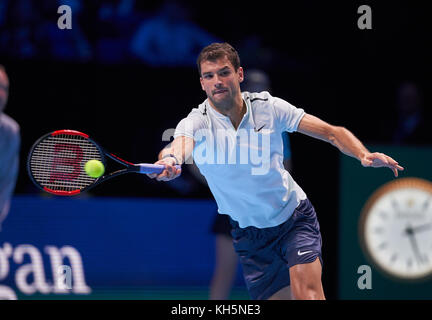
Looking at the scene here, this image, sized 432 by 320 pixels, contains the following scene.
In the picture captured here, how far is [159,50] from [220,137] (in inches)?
122

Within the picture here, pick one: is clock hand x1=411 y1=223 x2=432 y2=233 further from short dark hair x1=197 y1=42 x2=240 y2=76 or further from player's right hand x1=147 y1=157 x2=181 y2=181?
player's right hand x1=147 y1=157 x2=181 y2=181

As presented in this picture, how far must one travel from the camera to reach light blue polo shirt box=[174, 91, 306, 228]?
3.99 m

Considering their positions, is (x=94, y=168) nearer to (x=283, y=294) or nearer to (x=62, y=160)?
(x=62, y=160)

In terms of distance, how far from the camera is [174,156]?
3.77 metres

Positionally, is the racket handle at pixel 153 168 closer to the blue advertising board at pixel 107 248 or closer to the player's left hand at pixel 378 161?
the player's left hand at pixel 378 161

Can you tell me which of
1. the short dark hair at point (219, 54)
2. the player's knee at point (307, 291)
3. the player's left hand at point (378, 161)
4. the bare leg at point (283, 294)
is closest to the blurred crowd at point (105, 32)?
the short dark hair at point (219, 54)

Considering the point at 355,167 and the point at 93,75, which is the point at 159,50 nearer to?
the point at 93,75

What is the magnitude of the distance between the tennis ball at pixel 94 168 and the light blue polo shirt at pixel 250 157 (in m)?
0.49

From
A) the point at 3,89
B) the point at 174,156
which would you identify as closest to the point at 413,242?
the point at 174,156

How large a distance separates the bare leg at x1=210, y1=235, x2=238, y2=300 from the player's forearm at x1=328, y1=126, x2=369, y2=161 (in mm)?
1894

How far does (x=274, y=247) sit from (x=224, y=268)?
5.35 feet

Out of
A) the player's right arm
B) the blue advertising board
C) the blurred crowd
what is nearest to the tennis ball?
the player's right arm

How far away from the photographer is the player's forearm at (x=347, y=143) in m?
4.00
